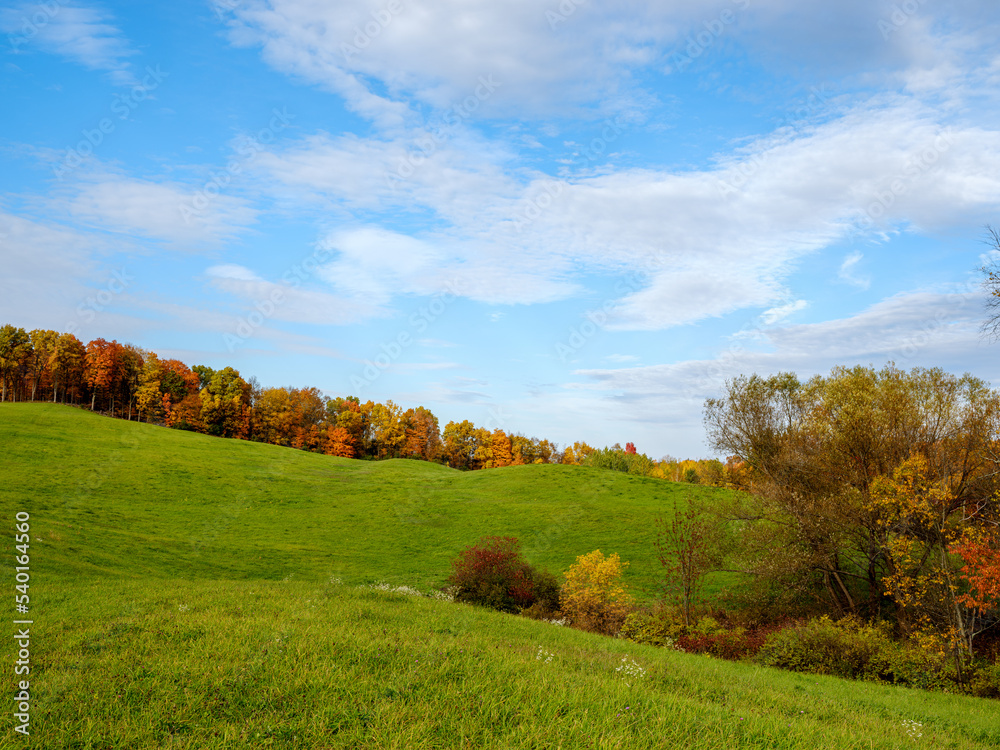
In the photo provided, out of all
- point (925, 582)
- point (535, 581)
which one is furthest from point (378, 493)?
point (925, 582)

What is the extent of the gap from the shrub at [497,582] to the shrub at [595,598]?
1.19 metres

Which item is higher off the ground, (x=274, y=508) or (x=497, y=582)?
(x=497, y=582)

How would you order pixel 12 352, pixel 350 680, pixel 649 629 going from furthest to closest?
pixel 12 352 → pixel 649 629 → pixel 350 680

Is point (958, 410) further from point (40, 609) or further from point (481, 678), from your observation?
point (40, 609)

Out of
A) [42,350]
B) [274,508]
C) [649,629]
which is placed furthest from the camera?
[42,350]

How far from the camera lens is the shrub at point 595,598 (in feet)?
70.7

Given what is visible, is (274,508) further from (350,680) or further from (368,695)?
(368,695)

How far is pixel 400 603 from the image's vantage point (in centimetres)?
1365

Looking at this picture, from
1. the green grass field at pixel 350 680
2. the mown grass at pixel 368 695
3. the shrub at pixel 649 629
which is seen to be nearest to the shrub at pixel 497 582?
the shrub at pixel 649 629

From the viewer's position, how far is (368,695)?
20.1 ft

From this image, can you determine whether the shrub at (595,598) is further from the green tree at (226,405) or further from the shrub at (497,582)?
the green tree at (226,405)

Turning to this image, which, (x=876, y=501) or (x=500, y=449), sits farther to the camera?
(x=500, y=449)

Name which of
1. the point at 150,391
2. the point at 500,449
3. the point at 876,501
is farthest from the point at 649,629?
the point at 150,391

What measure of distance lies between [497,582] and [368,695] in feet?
55.0
